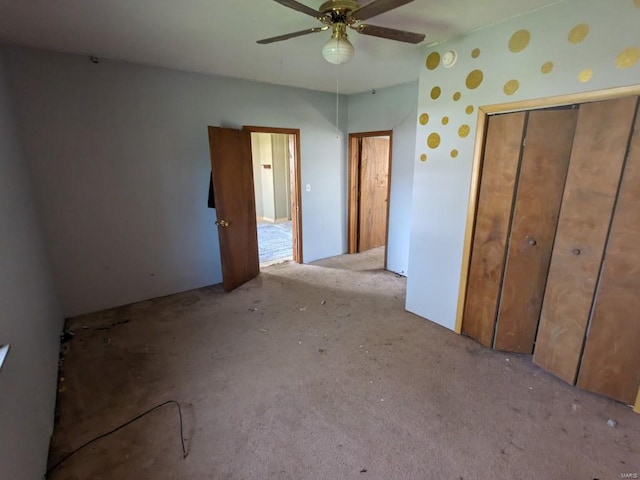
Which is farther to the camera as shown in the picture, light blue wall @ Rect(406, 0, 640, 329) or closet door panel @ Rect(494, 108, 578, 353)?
closet door panel @ Rect(494, 108, 578, 353)

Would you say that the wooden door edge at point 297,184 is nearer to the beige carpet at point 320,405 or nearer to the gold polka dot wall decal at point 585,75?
the beige carpet at point 320,405

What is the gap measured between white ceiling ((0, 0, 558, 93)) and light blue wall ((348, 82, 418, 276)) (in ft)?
2.30

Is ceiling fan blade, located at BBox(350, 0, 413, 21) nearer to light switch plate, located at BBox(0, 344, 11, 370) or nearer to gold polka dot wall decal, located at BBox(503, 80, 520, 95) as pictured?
gold polka dot wall decal, located at BBox(503, 80, 520, 95)

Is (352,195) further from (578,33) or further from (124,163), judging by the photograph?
(578,33)

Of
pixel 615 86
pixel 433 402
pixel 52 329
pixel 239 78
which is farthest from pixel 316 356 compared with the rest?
pixel 239 78

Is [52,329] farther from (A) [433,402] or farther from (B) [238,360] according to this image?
(A) [433,402]

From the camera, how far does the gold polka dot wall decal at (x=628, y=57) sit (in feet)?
5.69

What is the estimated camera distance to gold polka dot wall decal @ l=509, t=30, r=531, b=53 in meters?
2.11

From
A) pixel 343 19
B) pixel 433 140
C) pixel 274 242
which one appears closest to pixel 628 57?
pixel 433 140

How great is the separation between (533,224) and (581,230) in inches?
12.1

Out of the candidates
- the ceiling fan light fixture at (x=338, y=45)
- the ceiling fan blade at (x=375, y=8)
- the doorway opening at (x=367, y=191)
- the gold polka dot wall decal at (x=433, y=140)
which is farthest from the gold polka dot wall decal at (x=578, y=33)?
the doorway opening at (x=367, y=191)

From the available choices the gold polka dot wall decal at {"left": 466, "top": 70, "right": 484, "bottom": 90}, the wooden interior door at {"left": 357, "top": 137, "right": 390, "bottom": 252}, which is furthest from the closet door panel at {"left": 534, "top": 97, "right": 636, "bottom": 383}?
the wooden interior door at {"left": 357, "top": 137, "right": 390, "bottom": 252}

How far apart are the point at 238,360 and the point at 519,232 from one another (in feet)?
7.84

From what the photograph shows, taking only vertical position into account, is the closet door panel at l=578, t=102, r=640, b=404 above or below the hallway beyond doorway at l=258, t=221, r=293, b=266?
above
